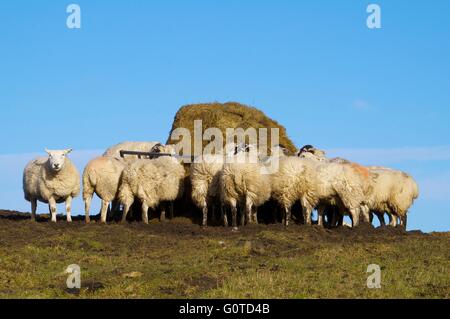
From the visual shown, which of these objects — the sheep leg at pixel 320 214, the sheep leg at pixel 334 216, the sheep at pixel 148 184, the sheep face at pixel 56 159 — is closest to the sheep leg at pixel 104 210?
the sheep at pixel 148 184

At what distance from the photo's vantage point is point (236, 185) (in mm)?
25938

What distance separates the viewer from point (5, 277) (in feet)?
55.8

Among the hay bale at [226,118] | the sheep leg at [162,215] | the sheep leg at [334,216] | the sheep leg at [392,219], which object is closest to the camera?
the sheep leg at [334,216]

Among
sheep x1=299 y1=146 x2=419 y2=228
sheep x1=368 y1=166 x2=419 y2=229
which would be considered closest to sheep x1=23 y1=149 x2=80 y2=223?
sheep x1=299 y1=146 x2=419 y2=228

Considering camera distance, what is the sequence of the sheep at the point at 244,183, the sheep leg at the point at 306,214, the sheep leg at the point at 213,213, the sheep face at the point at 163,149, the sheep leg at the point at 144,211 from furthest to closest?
the sheep face at the point at 163,149, the sheep leg at the point at 213,213, the sheep leg at the point at 144,211, the sheep leg at the point at 306,214, the sheep at the point at 244,183

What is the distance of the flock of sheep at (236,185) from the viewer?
26.0 m

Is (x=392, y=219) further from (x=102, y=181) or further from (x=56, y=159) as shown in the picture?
(x=56, y=159)

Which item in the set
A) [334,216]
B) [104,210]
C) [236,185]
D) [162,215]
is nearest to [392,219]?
[334,216]

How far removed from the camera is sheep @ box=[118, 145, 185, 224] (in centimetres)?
2711

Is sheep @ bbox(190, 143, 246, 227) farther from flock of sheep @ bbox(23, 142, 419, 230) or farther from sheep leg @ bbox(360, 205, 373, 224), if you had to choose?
sheep leg @ bbox(360, 205, 373, 224)

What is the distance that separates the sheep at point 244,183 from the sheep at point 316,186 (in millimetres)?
552

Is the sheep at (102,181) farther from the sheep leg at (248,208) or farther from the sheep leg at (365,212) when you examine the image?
the sheep leg at (365,212)
